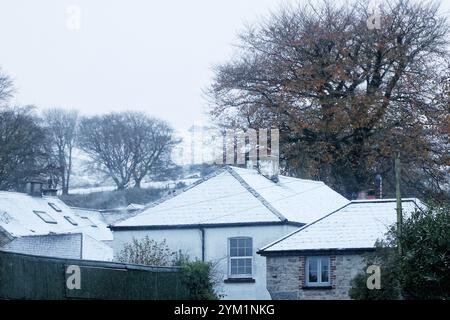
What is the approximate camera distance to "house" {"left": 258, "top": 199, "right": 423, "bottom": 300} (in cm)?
3281

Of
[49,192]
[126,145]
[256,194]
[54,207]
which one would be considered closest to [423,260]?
[256,194]

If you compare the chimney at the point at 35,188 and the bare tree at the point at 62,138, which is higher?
the bare tree at the point at 62,138

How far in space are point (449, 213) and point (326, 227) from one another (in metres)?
7.12

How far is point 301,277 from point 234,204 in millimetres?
6674

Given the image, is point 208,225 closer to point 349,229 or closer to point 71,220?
point 349,229

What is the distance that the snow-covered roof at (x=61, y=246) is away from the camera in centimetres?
4421

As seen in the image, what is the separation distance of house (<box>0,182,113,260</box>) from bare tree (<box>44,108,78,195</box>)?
3565 mm

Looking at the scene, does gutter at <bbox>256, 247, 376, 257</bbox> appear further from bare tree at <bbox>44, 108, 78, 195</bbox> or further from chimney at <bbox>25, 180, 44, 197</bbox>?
bare tree at <bbox>44, 108, 78, 195</bbox>

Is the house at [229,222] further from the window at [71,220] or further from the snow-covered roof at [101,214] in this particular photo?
the snow-covered roof at [101,214]

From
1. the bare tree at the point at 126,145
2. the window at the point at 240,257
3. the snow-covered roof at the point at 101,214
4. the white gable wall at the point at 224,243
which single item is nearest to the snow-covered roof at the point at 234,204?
the white gable wall at the point at 224,243

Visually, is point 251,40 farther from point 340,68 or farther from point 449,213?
point 449,213

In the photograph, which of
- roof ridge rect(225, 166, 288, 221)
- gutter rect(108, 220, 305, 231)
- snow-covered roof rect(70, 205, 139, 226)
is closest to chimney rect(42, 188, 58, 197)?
snow-covered roof rect(70, 205, 139, 226)

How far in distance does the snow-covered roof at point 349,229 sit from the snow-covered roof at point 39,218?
55.9 feet

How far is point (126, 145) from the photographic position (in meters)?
54.3
